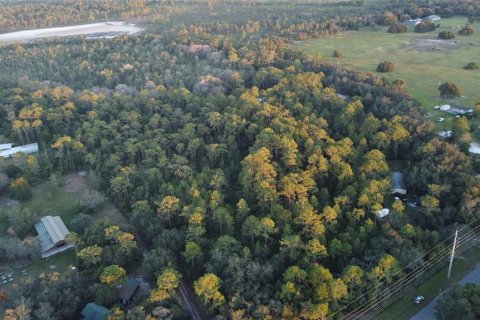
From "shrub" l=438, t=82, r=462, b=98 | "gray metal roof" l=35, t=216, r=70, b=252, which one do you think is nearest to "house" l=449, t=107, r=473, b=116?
"shrub" l=438, t=82, r=462, b=98

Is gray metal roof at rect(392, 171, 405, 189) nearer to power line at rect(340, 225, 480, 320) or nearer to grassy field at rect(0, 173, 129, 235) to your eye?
power line at rect(340, 225, 480, 320)

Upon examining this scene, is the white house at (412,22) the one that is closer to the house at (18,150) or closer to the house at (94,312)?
the house at (18,150)

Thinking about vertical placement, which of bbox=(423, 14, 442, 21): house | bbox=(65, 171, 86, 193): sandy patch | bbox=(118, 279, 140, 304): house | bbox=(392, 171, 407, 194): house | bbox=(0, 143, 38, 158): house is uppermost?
bbox=(423, 14, 442, 21): house

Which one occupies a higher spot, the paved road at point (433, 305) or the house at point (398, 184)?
the house at point (398, 184)

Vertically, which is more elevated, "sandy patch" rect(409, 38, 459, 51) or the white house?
the white house

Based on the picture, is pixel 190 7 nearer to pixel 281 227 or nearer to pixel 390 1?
pixel 390 1

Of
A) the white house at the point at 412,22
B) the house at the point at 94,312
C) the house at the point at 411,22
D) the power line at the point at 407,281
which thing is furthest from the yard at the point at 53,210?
the white house at the point at 412,22

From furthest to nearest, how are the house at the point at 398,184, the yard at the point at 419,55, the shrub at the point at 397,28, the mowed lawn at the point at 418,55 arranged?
the shrub at the point at 397,28 < the mowed lawn at the point at 418,55 < the yard at the point at 419,55 < the house at the point at 398,184
